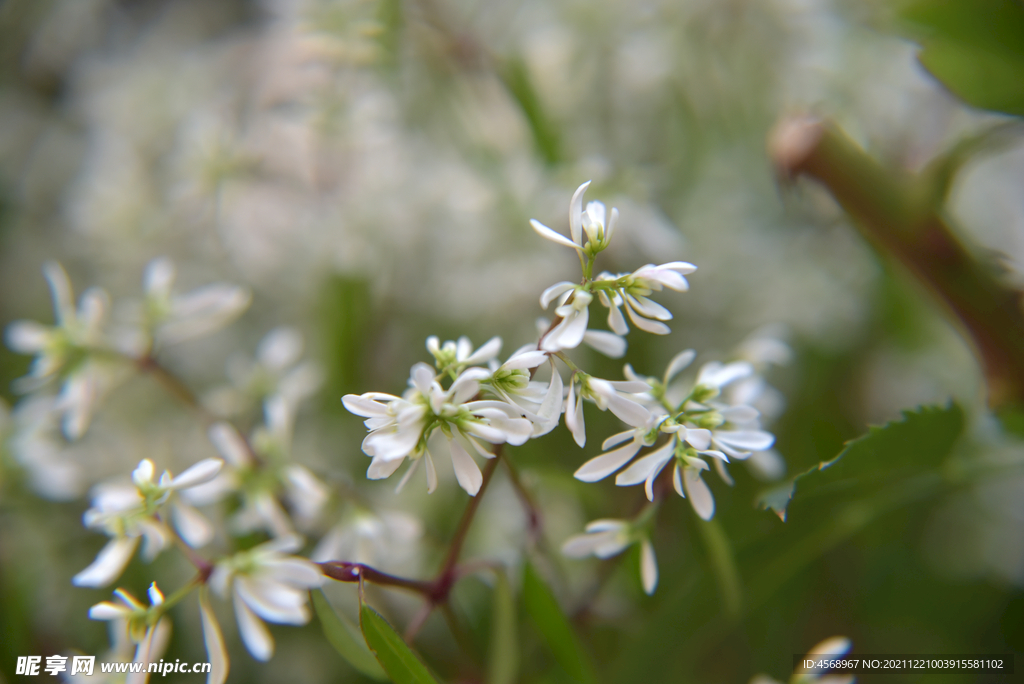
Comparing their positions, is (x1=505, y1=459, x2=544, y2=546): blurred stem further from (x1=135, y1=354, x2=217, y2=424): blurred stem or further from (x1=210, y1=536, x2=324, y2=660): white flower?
(x1=135, y1=354, x2=217, y2=424): blurred stem

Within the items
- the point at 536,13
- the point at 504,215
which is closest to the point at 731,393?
the point at 504,215

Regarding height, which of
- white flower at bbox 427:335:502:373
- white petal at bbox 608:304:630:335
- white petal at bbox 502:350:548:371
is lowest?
white flower at bbox 427:335:502:373

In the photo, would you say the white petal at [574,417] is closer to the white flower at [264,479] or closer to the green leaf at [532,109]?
the white flower at [264,479]

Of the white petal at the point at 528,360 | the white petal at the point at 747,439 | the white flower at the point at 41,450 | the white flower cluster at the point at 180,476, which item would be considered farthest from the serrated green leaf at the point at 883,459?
the white flower at the point at 41,450

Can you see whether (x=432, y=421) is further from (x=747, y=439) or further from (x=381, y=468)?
(x=747, y=439)

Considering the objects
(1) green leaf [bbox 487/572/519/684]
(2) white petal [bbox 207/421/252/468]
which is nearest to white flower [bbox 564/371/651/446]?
(1) green leaf [bbox 487/572/519/684]

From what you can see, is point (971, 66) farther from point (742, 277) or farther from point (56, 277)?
point (56, 277)
